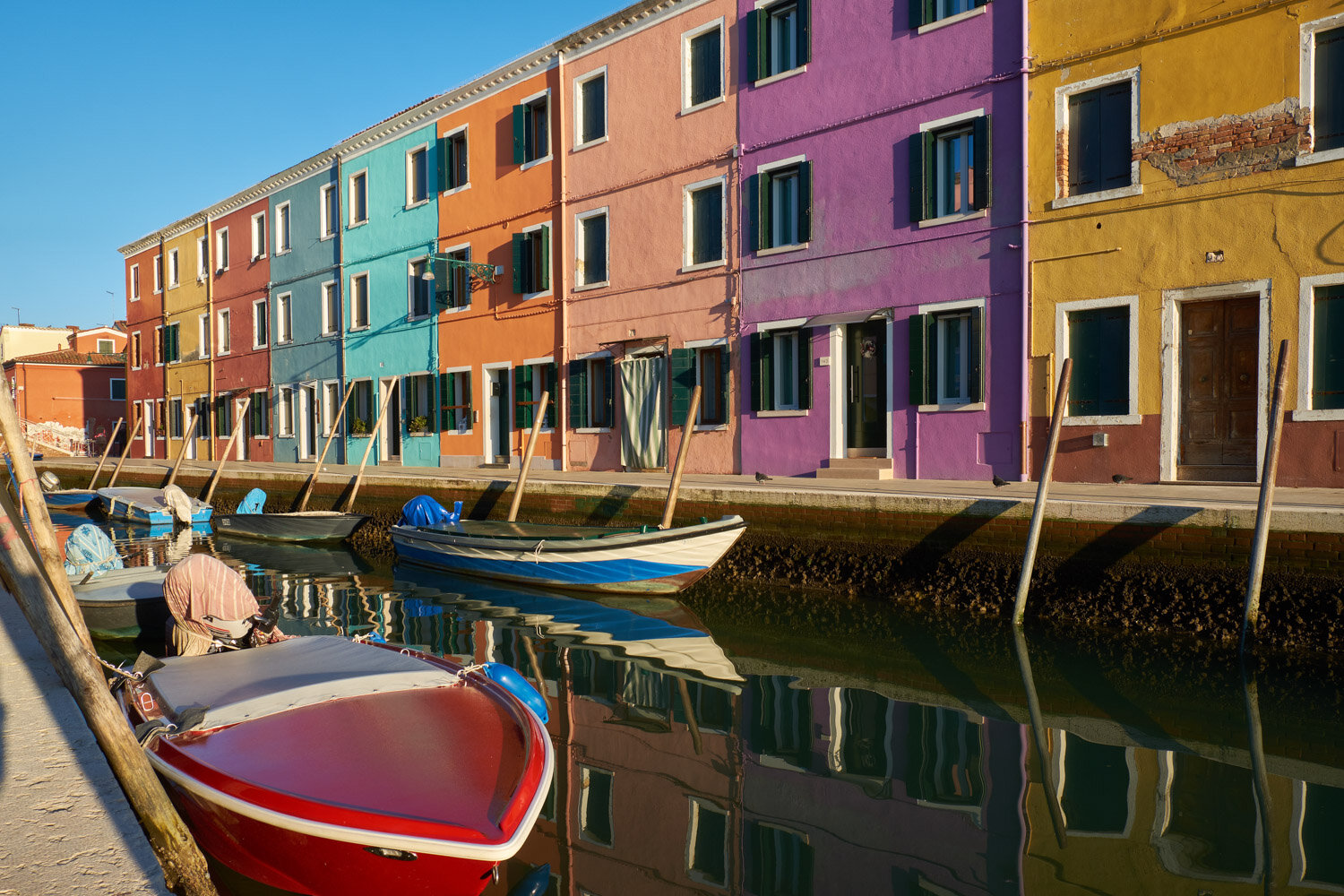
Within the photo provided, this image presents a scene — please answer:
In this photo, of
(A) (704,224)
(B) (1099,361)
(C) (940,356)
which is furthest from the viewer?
(A) (704,224)

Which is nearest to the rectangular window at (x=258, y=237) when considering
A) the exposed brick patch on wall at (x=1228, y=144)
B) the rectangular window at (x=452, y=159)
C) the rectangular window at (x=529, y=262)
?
the rectangular window at (x=452, y=159)

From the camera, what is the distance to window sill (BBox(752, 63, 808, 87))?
601 inches

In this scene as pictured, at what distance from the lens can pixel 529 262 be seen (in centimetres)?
2027

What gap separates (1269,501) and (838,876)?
550cm

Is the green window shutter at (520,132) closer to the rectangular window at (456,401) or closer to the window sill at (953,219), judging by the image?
the rectangular window at (456,401)

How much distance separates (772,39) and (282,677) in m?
14.0

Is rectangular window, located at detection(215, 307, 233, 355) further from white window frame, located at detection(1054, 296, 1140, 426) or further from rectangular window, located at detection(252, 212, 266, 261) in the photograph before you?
white window frame, located at detection(1054, 296, 1140, 426)

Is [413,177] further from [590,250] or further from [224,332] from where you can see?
[224,332]

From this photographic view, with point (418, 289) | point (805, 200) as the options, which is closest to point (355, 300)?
point (418, 289)

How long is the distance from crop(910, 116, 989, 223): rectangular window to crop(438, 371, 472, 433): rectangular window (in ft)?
38.4

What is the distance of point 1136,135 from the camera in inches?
468

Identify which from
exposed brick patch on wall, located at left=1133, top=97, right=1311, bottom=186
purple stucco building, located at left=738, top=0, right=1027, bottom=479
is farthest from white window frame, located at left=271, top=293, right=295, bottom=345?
exposed brick patch on wall, located at left=1133, top=97, right=1311, bottom=186

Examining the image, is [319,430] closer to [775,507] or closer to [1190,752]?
[775,507]

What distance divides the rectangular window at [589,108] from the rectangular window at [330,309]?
10448 mm
